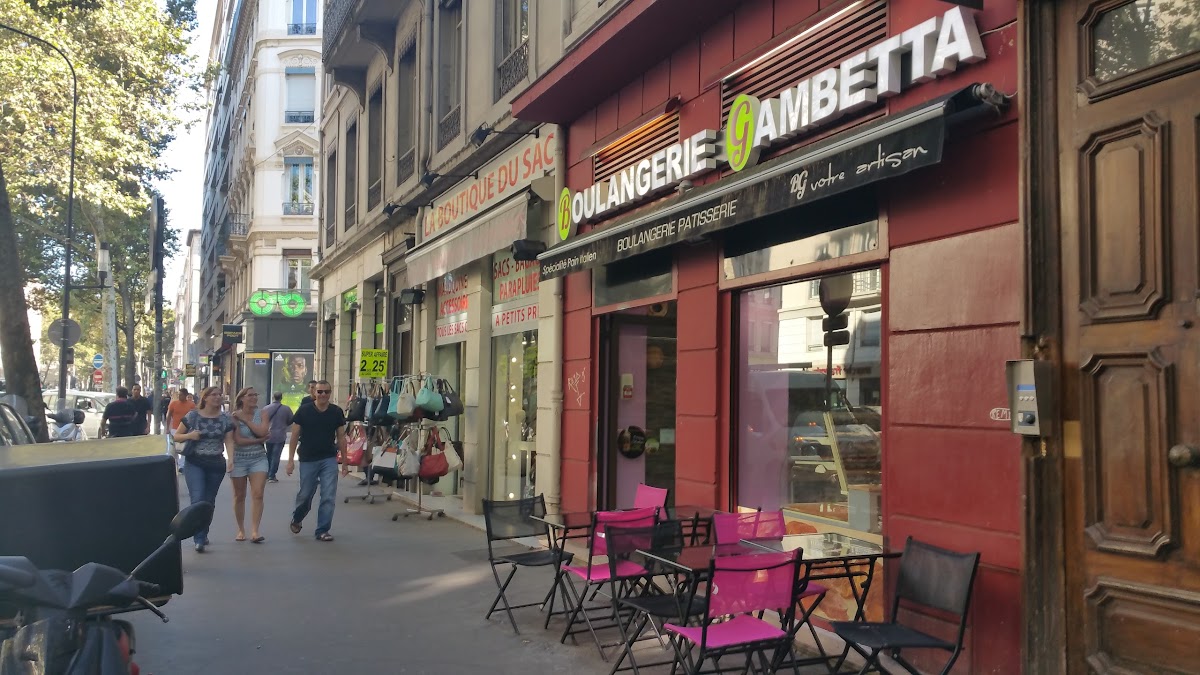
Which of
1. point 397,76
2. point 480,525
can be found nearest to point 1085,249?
point 480,525

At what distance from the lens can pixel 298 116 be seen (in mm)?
39781

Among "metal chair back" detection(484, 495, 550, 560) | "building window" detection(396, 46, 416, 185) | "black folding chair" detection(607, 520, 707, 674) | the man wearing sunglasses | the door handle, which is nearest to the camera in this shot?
the door handle

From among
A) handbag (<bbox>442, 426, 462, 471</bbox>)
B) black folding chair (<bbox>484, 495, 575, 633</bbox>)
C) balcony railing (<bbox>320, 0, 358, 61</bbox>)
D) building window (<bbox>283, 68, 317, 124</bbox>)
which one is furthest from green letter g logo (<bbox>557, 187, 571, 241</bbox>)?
building window (<bbox>283, 68, 317, 124</bbox>)

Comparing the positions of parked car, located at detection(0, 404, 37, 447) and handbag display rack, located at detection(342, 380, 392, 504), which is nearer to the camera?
parked car, located at detection(0, 404, 37, 447)

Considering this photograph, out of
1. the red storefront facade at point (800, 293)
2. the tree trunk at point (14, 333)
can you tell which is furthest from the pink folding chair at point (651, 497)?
the tree trunk at point (14, 333)

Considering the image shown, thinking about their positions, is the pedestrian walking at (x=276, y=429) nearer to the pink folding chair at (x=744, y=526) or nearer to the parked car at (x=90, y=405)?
the parked car at (x=90, y=405)

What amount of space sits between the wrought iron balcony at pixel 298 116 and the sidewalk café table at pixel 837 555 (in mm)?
37461

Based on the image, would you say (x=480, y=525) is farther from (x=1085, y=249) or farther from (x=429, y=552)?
(x=1085, y=249)

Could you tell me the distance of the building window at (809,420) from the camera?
20.9 ft

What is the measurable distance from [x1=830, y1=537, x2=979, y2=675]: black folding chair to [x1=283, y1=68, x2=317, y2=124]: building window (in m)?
38.5

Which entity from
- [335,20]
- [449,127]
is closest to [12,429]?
[449,127]

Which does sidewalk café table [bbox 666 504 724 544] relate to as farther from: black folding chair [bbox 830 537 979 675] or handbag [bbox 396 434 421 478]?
handbag [bbox 396 434 421 478]

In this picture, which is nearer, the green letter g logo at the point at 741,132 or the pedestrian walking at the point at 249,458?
the green letter g logo at the point at 741,132

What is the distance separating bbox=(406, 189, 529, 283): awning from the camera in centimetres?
1117
